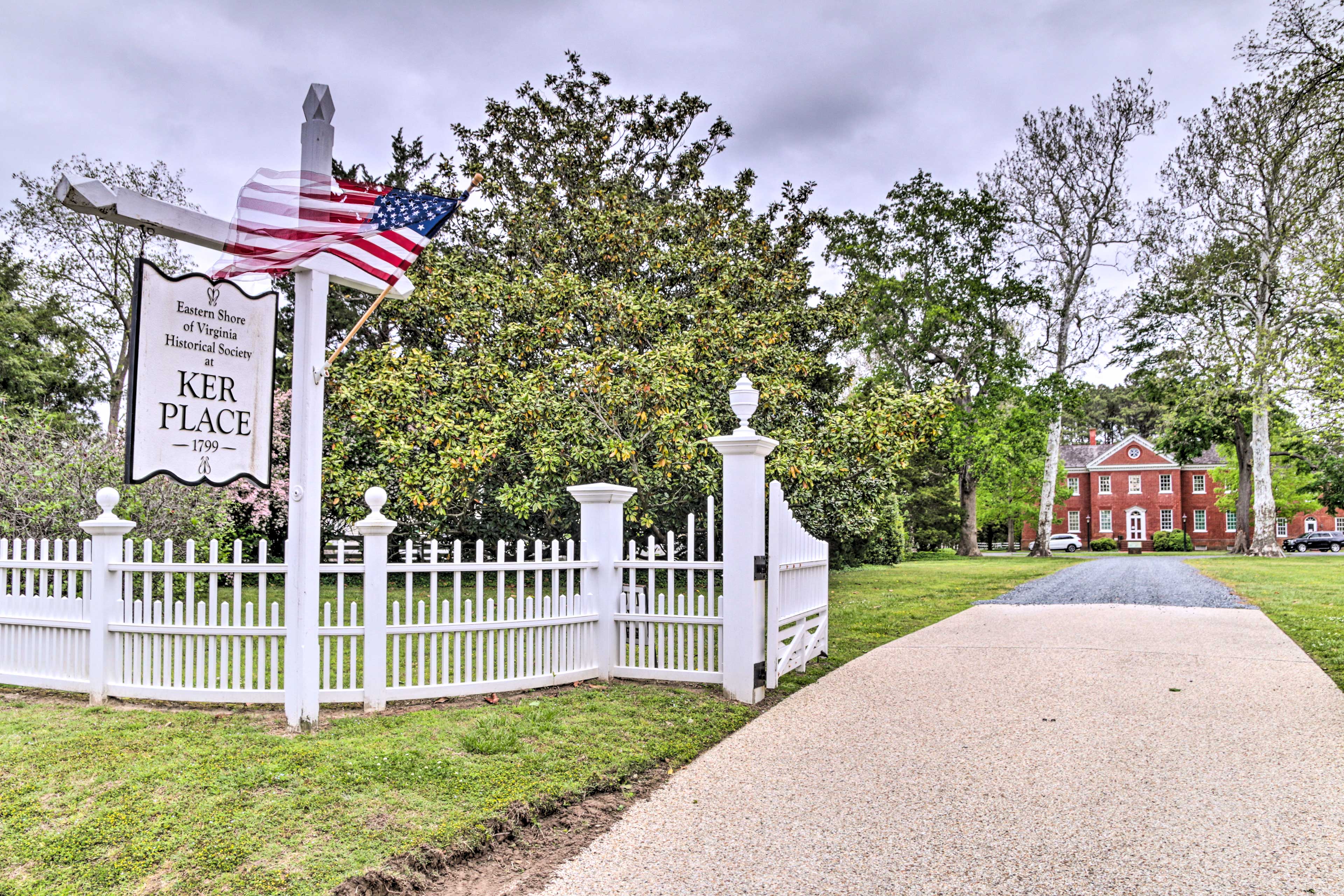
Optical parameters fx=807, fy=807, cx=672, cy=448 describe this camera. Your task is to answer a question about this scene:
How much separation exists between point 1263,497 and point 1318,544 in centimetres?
2339

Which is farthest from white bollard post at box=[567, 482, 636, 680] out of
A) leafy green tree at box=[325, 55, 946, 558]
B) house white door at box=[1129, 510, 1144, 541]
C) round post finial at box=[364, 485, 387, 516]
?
house white door at box=[1129, 510, 1144, 541]

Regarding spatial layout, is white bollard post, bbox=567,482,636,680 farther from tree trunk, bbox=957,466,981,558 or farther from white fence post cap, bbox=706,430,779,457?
tree trunk, bbox=957,466,981,558

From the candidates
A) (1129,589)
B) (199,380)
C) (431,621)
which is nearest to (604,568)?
(431,621)

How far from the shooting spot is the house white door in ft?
181

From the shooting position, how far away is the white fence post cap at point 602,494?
659cm

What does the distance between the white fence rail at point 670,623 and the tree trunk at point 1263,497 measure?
31.6m

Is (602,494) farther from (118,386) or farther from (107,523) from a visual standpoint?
(118,386)

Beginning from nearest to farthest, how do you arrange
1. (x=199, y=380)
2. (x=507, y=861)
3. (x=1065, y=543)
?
(x=507, y=861) < (x=199, y=380) < (x=1065, y=543)

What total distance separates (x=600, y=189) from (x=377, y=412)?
6.27m

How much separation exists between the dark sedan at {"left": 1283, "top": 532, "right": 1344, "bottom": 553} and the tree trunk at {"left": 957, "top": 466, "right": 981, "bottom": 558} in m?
24.1

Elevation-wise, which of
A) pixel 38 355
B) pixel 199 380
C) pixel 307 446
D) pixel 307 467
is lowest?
pixel 307 467

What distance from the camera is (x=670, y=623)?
21.3ft

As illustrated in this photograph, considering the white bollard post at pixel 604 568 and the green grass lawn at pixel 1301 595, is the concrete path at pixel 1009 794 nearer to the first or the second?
the white bollard post at pixel 604 568

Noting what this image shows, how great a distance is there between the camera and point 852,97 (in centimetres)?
1191
